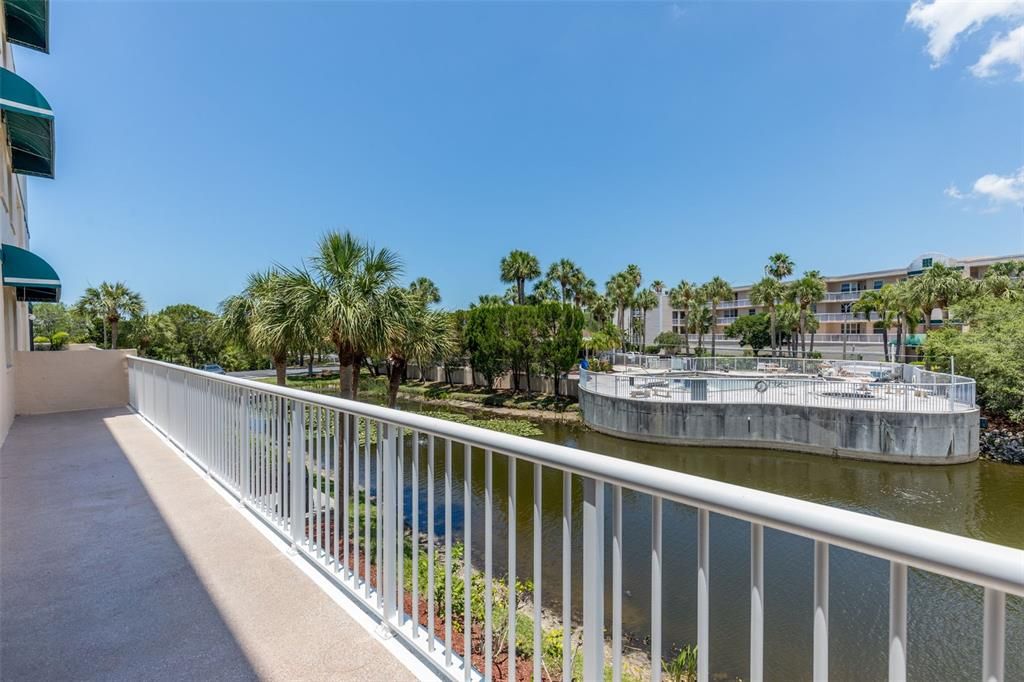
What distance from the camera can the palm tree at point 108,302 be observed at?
90.8 feet

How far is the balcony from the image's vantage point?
907 millimetres

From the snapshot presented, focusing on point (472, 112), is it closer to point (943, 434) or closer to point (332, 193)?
point (332, 193)

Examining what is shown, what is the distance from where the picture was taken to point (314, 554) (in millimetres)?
2699

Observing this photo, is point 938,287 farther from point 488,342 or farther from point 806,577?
point 806,577

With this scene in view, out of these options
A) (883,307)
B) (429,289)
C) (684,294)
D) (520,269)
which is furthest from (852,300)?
(429,289)

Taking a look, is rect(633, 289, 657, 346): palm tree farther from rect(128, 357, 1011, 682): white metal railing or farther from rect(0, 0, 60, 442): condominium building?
rect(128, 357, 1011, 682): white metal railing

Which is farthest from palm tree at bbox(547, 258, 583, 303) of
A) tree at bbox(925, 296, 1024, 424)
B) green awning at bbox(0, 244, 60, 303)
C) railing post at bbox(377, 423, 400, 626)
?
railing post at bbox(377, 423, 400, 626)

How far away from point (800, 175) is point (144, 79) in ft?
94.6

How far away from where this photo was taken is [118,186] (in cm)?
1471

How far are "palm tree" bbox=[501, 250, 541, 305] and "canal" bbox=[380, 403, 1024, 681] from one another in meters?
27.2

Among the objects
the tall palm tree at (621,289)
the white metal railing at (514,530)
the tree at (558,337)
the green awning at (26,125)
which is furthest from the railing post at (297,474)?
the tall palm tree at (621,289)

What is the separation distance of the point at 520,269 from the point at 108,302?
1066 inches

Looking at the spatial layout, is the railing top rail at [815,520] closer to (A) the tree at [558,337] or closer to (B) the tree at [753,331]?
(A) the tree at [558,337]

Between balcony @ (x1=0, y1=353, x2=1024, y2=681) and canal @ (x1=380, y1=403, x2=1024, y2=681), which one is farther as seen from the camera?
canal @ (x1=380, y1=403, x2=1024, y2=681)
